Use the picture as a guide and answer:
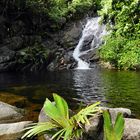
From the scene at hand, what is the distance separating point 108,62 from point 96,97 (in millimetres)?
20205

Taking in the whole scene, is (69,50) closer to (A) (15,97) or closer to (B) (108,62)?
(B) (108,62)

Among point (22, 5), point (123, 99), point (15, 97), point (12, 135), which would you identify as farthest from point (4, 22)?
point (12, 135)

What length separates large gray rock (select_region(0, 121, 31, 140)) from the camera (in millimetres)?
10281

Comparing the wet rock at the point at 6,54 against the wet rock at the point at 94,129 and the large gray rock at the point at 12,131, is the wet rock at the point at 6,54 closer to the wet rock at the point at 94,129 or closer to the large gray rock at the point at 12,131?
the large gray rock at the point at 12,131

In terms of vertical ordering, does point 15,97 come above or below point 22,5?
below

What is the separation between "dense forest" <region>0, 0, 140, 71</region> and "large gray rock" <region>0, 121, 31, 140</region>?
24.5 metres

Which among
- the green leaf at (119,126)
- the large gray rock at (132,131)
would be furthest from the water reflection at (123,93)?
the green leaf at (119,126)

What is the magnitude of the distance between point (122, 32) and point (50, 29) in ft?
47.7

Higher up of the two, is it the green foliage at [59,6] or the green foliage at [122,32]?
the green foliage at [59,6]

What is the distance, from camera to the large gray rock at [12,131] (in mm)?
10281

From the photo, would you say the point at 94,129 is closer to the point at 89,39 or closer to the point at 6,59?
the point at 6,59

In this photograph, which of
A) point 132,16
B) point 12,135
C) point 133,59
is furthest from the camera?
point 132,16

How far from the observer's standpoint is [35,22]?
155 feet

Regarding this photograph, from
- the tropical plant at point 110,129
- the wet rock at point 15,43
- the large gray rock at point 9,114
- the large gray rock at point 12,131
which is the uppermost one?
the tropical plant at point 110,129
